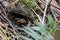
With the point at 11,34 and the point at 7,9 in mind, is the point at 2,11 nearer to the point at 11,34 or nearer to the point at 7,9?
the point at 7,9

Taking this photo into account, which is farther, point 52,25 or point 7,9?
point 7,9

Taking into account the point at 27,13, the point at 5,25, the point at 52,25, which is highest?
the point at 27,13

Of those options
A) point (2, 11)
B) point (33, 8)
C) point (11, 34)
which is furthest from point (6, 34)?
point (33, 8)

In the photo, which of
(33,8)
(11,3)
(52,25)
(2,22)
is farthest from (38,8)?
(52,25)

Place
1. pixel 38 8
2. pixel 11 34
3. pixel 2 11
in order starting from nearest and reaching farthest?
pixel 11 34
pixel 2 11
pixel 38 8

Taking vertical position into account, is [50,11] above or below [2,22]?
above

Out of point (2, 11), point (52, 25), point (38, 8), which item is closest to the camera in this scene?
point (52, 25)

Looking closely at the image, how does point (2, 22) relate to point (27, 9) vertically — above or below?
below

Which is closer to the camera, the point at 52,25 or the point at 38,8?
the point at 52,25

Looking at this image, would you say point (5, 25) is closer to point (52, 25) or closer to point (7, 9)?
point (7, 9)
